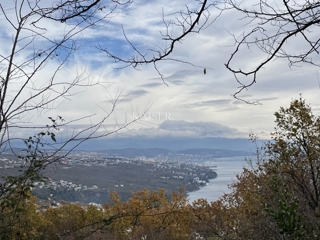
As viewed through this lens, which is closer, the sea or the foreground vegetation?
the foreground vegetation

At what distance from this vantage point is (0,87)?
1.93 metres

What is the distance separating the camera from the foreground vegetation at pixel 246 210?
8.27 ft

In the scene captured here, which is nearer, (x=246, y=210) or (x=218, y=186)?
(x=246, y=210)

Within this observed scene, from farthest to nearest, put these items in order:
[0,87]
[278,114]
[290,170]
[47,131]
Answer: [278,114] → [290,170] → [47,131] → [0,87]

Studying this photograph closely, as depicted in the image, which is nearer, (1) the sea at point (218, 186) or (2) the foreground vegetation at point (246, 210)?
(2) the foreground vegetation at point (246, 210)

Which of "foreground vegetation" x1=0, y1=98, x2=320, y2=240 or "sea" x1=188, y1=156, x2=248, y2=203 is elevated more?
"foreground vegetation" x1=0, y1=98, x2=320, y2=240

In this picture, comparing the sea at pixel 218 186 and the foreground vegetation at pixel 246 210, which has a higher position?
the foreground vegetation at pixel 246 210

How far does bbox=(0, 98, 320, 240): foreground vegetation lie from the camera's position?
8.27 ft

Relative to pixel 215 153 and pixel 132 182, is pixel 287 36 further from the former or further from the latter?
pixel 215 153

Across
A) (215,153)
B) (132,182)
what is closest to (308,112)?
(132,182)

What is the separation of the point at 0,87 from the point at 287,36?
1.53 meters

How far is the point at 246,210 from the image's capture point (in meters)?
12.2

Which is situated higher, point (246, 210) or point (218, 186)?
point (246, 210)

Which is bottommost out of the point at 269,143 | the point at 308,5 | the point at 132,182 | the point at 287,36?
the point at 132,182
